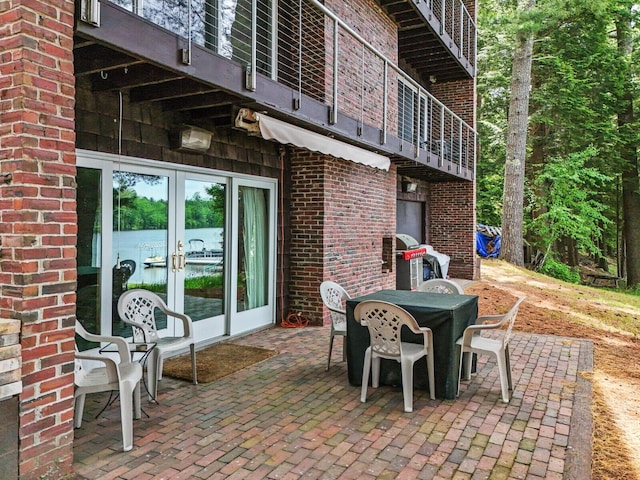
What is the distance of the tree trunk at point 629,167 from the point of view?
62.7 ft

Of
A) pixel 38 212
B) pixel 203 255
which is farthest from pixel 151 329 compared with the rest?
pixel 38 212

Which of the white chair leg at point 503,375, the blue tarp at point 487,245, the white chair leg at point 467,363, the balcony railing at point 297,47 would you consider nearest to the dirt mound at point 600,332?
the white chair leg at point 503,375

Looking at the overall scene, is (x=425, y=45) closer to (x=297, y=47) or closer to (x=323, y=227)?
(x=297, y=47)

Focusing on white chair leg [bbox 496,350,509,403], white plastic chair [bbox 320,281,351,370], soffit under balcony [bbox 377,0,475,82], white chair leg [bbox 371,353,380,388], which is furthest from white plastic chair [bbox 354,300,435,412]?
soffit under balcony [bbox 377,0,475,82]

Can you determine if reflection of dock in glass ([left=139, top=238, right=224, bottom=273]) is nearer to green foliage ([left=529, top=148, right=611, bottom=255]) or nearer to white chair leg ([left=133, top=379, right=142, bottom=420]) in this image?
white chair leg ([left=133, top=379, right=142, bottom=420])

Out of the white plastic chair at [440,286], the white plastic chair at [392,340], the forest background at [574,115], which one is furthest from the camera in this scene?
the forest background at [574,115]

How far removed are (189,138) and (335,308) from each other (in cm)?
259

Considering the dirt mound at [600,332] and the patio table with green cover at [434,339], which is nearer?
the dirt mound at [600,332]

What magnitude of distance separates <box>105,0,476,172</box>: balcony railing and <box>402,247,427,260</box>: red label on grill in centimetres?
206

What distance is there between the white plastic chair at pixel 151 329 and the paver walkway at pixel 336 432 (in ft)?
0.85

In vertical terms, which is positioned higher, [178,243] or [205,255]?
[178,243]

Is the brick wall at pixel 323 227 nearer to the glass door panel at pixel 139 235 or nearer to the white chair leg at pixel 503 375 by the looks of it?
the glass door panel at pixel 139 235

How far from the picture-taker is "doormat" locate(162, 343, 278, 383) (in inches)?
199

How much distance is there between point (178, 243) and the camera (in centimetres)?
584
